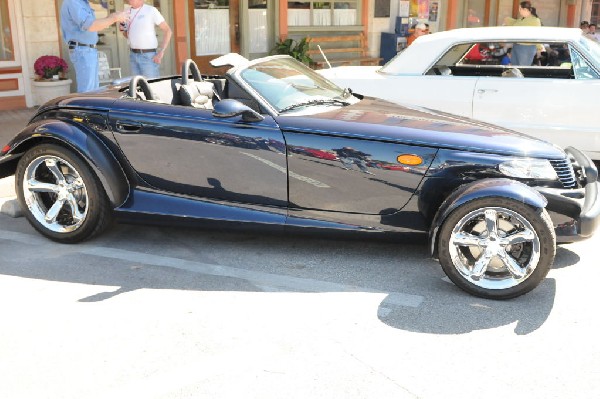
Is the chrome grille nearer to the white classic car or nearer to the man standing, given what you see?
the white classic car

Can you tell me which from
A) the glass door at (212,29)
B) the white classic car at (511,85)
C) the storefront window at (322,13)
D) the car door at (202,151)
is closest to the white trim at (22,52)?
the glass door at (212,29)

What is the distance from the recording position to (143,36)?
7.99 meters

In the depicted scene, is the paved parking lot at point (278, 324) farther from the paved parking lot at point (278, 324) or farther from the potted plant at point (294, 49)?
the potted plant at point (294, 49)

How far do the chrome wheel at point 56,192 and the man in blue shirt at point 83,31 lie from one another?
2.49 m

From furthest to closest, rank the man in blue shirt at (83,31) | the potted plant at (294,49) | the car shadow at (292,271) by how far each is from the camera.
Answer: the potted plant at (294,49) < the man in blue shirt at (83,31) < the car shadow at (292,271)

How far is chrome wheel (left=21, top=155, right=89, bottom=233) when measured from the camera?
16.3ft

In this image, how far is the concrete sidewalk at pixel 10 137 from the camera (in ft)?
19.0

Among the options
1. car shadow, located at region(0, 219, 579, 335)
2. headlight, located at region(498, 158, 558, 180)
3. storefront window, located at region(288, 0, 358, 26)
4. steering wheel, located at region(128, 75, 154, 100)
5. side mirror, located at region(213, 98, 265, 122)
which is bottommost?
car shadow, located at region(0, 219, 579, 335)

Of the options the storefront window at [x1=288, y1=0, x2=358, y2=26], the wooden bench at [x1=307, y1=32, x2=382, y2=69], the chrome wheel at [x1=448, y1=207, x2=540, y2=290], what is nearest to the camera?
the chrome wheel at [x1=448, y1=207, x2=540, y2=290]

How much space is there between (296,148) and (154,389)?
1906 mm

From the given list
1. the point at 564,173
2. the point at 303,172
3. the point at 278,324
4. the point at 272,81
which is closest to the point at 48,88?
the point at 272,81

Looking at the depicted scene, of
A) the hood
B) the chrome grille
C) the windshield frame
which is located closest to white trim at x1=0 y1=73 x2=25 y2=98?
the windshield frame

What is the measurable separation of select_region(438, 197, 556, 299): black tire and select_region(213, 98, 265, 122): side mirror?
144 centimetres

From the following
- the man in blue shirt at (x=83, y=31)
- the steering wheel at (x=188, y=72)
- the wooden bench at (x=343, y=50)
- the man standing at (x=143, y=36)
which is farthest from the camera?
the wooden bench at (x=343, y=50)
